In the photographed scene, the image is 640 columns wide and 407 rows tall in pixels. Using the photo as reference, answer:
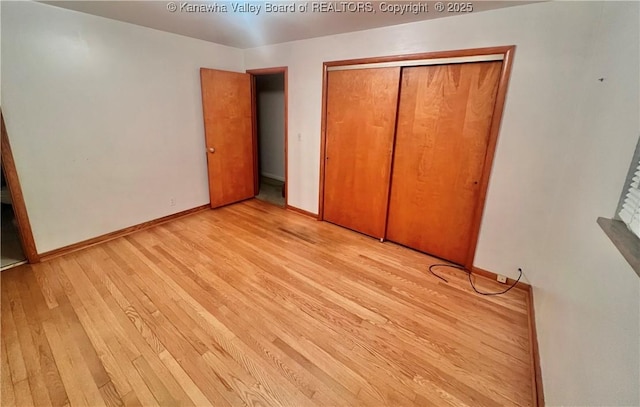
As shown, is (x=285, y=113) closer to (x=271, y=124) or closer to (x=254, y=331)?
(x=271, y=124)

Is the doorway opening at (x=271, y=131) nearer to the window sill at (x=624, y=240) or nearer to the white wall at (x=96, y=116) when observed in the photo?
the white wall at (x=96, y=116)

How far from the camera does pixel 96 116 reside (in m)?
2.76

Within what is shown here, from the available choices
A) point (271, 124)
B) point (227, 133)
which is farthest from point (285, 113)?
point (271, 124)

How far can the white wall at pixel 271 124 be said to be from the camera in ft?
17.6

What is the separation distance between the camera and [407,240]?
301 cm

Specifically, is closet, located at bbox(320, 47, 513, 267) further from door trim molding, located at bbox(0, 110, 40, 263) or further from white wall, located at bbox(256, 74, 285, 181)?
door trim molding, located at bbox(0, 110, 40, 263)

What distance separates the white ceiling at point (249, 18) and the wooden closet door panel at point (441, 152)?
1.63 feet

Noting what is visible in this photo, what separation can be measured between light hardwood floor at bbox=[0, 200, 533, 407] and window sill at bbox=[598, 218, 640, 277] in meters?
0.99

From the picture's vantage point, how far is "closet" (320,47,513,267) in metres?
2.33

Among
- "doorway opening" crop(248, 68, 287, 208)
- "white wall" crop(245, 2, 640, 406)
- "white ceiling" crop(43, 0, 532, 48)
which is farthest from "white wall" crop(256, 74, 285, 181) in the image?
"white wall" crop(245, 2, 640, 406)

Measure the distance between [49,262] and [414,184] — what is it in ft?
12.0

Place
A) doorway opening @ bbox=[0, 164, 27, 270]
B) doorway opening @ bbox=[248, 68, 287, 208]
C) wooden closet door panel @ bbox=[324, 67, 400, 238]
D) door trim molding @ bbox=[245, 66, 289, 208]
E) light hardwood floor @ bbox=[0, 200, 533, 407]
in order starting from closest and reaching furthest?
light hardwood floor @ bbox=[0, 200, 533, 407]
doorway opening @ bbox=[0, 164, 27, 270]
wooden closet door panel @ bbox=[324, 67, 400, 238]
door trim molding @ bbox=[245, 66, 289, 208]
doorway opening @ bbox=[248, 68, 287, 208]

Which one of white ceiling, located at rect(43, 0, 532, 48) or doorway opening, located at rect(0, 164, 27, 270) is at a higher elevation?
white ceiling, located at rect(43, 0, 532, 48)

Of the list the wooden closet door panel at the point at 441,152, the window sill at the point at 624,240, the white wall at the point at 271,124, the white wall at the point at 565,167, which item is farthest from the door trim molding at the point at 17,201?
the window sill at the point at 624,240
